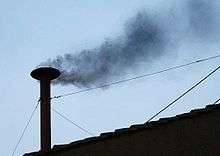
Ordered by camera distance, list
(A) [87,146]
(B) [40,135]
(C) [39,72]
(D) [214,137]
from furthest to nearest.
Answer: (C) [39,72] < (B) [40,135] < (A) [87,146] < (D) [214,137]

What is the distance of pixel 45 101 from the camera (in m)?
15.5

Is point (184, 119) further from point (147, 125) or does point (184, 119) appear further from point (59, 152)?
point (59, 152)

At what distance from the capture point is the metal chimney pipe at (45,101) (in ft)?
48.2

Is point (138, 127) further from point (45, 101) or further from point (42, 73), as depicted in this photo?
point (42, 73)

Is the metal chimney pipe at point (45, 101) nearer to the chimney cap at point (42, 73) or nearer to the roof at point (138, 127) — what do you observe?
the chimney cap at point (42, 73)

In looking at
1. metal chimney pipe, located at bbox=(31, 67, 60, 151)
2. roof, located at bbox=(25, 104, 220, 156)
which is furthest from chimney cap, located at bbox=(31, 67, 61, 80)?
roof, located at bbox=(25, 104, 220, 156)

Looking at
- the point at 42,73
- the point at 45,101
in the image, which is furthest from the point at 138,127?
the point at 42,73

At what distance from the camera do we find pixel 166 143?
9.94 metres

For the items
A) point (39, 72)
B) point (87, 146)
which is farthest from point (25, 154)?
point (39, 72)

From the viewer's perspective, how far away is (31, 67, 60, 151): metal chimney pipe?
14.7 m

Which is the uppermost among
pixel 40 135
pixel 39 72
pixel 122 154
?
pixel 39 72

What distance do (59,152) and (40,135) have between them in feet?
14.7

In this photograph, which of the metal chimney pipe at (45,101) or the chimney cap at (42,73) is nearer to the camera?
the metal chimney pipe at (45,101)

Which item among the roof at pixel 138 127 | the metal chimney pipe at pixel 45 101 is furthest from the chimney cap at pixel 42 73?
the roof at pixel 138 127
